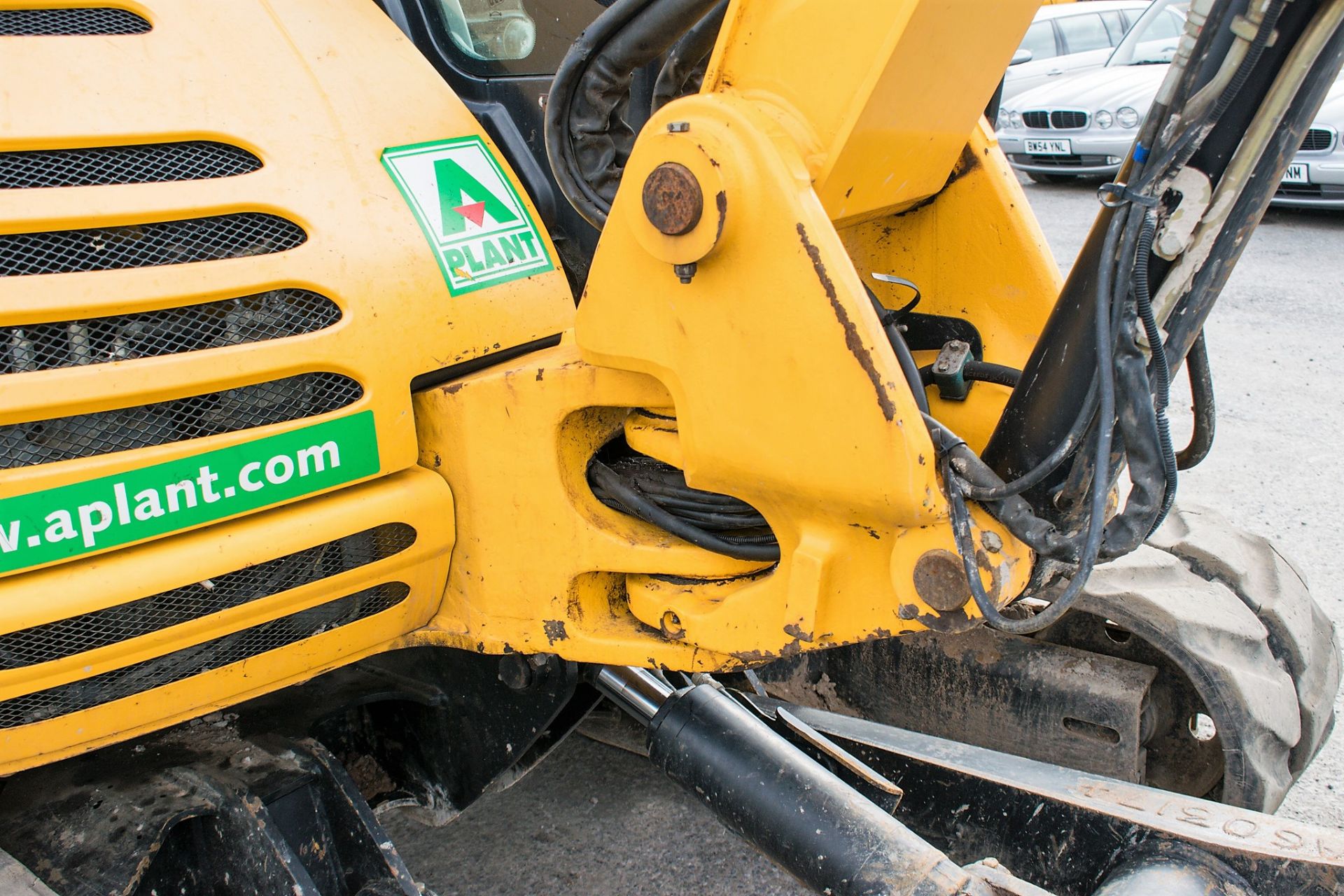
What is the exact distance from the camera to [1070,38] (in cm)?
1206

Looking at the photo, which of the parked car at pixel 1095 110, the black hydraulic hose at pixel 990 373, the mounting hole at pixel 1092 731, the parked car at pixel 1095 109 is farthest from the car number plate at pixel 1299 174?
the black hydraulic hose at pixel 990 373

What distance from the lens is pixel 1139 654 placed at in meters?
2.31

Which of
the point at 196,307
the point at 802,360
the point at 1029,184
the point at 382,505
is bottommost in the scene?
the point at 1029,184

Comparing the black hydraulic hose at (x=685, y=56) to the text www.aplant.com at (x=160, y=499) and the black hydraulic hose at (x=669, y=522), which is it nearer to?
the black hydraulic hose at (x=669, y=522)

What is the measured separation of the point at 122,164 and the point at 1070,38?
1222cm

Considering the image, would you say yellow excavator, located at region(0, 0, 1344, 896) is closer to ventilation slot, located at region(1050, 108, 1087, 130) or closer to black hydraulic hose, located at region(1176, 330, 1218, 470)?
black hydraulic hose, located at region(1176, 330, 1218, 470)

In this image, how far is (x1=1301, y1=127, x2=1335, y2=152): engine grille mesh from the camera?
305 inches

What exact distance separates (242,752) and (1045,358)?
1490 millimetres

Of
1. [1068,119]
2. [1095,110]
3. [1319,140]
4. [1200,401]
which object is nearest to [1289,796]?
[1200,401]

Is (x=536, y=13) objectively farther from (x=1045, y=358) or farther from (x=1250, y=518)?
(x=1250, y=518)

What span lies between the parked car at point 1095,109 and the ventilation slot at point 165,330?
8.82 meters

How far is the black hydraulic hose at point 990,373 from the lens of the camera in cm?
184

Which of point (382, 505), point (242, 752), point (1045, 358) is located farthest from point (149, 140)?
point (1045, 358)

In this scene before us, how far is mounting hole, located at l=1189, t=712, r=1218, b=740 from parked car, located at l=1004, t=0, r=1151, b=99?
10.5 metres
